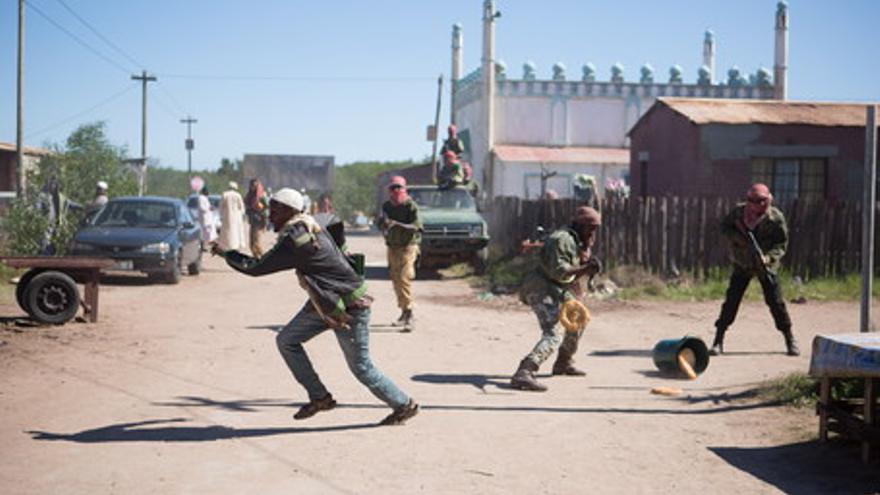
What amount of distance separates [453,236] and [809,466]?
45.2 ft

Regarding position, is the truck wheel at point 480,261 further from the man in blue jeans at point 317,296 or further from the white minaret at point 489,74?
the white minaret at point 489,74

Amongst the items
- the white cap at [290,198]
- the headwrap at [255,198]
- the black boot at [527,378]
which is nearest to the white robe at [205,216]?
the headwrap at [255,198]

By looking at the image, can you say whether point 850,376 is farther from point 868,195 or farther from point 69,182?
point 69,182

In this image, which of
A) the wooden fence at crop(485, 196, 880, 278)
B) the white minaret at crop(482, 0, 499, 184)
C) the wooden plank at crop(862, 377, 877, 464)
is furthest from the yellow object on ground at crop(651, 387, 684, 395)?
the white minaret at crop(482, 0, 499, 184)

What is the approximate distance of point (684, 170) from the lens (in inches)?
845

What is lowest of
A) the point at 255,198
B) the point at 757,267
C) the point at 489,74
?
the point at 757,267

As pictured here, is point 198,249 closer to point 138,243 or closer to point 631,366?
point 138,243

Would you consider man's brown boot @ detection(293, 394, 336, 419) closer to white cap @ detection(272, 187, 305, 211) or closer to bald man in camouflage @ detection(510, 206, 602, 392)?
white cap @ detection(272, 187, 305, 211)

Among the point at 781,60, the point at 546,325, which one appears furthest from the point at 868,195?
the point at 781,60

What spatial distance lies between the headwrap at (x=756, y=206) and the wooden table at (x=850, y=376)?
407 centimetres

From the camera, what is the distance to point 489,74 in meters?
36.9

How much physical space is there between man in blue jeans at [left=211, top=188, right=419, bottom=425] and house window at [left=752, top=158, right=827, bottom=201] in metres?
15.8

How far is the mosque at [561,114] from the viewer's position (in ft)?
119

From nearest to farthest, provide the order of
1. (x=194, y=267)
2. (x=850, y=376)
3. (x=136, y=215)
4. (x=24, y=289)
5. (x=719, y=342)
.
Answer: (x=850, y=376) → (x=719, y=342) → (x=24, y=289) → (x=136, y=215) → (x=194, y=267)
